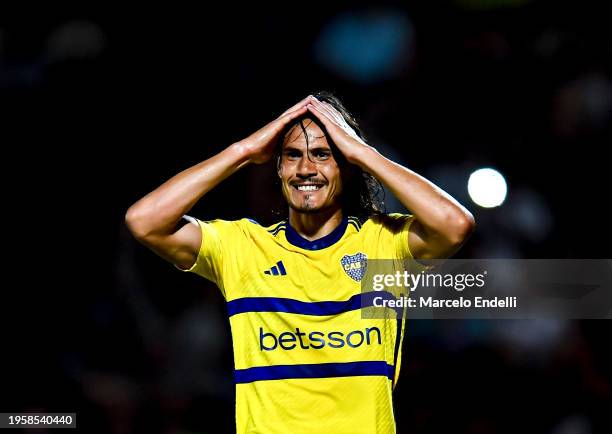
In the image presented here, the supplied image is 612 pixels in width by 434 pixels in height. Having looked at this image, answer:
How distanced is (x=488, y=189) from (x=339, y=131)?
224cm

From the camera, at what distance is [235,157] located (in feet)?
11.1

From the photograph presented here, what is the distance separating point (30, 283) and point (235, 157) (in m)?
2.48

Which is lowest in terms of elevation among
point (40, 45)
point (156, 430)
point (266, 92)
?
point (156, 430)

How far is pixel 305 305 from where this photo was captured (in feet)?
10.9

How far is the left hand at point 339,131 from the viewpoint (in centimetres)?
336

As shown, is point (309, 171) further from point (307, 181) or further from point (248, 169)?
point (248, 169)

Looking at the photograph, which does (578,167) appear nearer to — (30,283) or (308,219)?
(308,219)

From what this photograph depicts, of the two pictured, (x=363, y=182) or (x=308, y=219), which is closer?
(x=308, y=219)

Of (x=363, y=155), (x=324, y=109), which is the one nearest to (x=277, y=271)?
(x=363, y=155)

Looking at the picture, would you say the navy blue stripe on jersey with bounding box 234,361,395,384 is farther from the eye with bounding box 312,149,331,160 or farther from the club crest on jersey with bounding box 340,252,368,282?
the eye with bounding box 312,149,331,160

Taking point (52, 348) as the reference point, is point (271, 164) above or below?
above

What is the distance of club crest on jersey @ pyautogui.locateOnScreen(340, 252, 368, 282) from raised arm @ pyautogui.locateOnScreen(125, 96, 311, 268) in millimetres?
524

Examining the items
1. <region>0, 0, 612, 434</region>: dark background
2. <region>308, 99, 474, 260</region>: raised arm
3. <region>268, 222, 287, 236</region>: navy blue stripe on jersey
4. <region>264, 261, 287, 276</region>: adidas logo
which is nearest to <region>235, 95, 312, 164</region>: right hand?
<region>308, 99, 474, 260</region>: raised arm

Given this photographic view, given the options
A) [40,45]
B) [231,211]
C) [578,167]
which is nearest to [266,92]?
[231,211]
